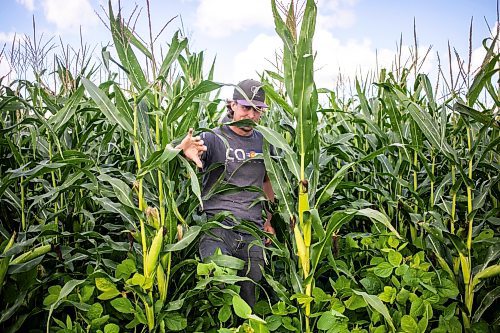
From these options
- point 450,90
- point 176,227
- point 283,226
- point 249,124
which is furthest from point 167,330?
point 450,90

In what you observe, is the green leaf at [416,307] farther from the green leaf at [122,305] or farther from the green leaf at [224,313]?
the green leaf at [122,305]

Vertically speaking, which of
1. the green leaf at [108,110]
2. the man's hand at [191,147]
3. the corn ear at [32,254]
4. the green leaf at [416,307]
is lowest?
the green leaf at [416,307]

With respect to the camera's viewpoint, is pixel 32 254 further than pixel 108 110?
Yes

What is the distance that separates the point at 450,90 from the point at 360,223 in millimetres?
982

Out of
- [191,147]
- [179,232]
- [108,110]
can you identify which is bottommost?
[179,232]

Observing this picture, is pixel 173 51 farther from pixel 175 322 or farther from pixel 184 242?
pixel 175 322

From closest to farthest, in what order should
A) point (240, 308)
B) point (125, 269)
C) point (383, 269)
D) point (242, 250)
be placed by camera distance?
point (240, 308)
point (125, 269)
point (383, 269)
point (242, 250)

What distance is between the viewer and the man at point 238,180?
2.32 metres

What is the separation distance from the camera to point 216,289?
2.00m

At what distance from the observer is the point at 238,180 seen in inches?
97.1

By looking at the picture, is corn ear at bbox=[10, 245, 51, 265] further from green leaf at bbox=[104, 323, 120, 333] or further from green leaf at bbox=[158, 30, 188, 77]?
green leaf at bbox=[158, 30, 188, 77]

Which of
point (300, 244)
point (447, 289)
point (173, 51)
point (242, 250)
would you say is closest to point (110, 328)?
point (242, 250)

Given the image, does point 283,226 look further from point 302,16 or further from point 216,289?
point 302,16

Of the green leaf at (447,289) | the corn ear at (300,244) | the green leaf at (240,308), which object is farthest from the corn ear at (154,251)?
the green leaf at (447,289)
